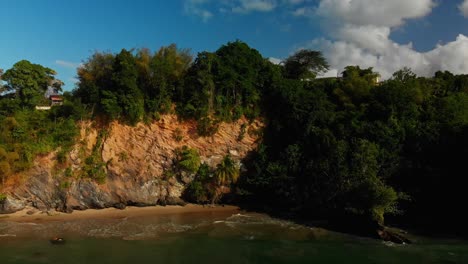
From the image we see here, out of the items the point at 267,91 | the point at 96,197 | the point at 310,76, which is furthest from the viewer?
the point at 310,76

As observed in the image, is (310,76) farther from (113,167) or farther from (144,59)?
(113,167)

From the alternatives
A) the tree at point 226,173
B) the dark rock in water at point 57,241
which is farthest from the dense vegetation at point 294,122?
the dark rock in water at point 57,241

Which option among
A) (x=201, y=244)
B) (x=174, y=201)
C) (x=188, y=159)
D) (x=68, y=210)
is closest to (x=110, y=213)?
(x=68, y=210)

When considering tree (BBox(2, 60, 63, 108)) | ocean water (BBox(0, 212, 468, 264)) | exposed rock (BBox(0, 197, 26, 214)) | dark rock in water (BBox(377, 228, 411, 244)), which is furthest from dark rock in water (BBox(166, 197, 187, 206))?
tree (BBox(2, 60, 63, 108))

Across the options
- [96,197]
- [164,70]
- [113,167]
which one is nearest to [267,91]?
[164,70]

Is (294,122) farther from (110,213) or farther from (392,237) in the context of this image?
(110,213)

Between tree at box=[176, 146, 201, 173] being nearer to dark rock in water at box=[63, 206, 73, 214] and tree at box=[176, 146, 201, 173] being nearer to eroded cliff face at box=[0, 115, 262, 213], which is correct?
eroded cliff face at box=[0, 115, 262, 213]
